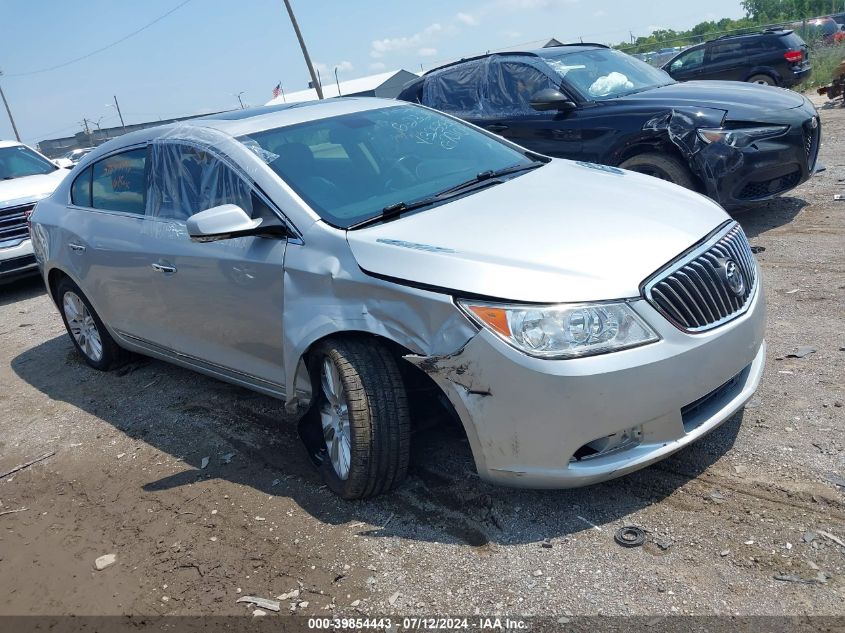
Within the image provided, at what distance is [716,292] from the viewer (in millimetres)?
3006

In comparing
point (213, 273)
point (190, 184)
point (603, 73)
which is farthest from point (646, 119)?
point (213, 273)

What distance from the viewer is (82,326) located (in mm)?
5844

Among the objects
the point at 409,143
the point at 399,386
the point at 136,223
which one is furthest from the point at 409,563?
the point at 136,223

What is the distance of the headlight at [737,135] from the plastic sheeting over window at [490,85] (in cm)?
162

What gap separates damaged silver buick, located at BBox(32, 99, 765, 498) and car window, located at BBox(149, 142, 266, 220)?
2 cm

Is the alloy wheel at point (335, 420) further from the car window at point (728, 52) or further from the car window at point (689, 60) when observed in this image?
the car window at point (689, 60)

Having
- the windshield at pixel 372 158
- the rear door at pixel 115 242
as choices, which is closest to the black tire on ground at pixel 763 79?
the windshield at pixel 372 158

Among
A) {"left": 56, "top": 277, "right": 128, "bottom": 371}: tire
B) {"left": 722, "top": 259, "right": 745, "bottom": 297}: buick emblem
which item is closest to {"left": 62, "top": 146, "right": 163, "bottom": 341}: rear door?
{"left": 56, "top": 277, "right": 128, "bottom": 371}: tire

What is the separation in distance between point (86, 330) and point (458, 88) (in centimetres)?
458

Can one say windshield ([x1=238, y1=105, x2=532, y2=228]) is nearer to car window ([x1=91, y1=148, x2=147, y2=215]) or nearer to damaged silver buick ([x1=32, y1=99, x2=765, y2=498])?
damaged silver buick ([x1=32, y1=99, x2=765, y2=498])

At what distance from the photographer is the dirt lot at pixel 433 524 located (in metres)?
2.68

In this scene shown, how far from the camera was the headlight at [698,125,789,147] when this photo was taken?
6195 mm

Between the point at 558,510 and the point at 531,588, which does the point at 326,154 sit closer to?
the point at 558,510

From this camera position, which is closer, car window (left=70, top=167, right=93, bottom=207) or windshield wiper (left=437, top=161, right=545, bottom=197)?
windshield wiper (left=437, top=161, right=545, bottom=197)
